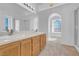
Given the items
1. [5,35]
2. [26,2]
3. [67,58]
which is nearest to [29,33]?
[5,35]

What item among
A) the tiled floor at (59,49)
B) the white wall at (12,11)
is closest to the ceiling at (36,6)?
the white wall at (12,11)

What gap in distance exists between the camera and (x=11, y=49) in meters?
2.06

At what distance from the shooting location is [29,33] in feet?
9.32

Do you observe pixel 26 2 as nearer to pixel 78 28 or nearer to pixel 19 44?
pixel 19 44

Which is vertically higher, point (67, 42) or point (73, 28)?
point (73, 28)

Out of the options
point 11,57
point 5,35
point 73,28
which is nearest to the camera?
point 11,57

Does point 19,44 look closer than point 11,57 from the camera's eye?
No

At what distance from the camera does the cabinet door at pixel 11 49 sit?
189cm

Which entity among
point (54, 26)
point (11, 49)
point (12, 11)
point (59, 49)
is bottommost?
point (59, 49)

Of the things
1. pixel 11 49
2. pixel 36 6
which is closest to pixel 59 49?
pixel 36 6

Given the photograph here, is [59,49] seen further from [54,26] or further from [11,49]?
[11,49]

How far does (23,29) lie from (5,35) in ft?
1.06

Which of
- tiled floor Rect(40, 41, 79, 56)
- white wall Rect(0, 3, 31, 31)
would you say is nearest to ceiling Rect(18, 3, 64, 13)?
white wall Rect(0, 3, 31, 31)

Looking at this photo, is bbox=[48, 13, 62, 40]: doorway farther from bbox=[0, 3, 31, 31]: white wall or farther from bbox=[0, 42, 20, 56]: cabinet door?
bbox=[0, 42, 20, 56]: cabinet door
